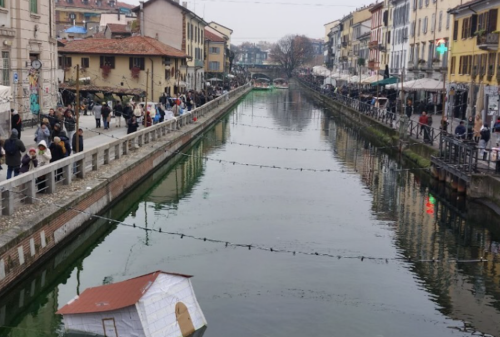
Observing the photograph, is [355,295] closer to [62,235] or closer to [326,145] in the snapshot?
[62,235]

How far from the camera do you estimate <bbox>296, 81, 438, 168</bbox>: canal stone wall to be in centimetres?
2997

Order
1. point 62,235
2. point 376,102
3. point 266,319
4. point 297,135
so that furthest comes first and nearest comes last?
point 376,102
point 297,135
point 62,235
point 266,319

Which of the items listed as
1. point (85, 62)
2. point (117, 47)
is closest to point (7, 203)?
point (117, 47)

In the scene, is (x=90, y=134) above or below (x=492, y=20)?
below

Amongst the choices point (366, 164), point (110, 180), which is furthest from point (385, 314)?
point (366, 164)

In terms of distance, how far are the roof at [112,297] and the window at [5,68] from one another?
64.0ft

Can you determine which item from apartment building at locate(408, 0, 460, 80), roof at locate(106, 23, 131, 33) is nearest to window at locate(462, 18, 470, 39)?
apartment building at locate(408, 0, 460, 80)

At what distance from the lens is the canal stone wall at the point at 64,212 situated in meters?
12.9

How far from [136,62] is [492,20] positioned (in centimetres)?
2602

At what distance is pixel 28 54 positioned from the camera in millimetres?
30688

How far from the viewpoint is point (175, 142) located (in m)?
33.1

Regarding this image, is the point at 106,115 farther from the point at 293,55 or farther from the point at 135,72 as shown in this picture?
the point at 293,55

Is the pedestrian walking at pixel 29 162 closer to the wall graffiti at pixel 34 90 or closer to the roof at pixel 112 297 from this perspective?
the roof at pixel 112 297

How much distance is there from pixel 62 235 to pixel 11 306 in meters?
3.28
